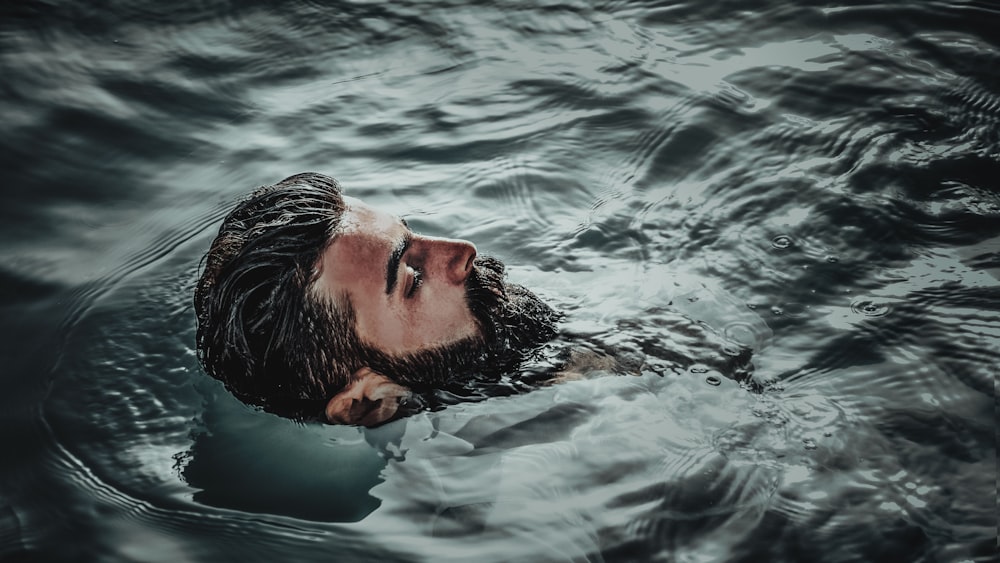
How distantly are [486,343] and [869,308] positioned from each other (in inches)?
69.2

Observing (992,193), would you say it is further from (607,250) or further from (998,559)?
(998,559)

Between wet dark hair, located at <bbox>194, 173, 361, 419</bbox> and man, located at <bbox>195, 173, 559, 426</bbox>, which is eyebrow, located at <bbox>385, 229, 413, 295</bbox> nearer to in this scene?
man, located at <bbox>195, 173, 559, 426</bbox>

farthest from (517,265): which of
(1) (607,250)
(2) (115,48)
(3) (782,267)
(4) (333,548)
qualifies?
(2) (115,48)

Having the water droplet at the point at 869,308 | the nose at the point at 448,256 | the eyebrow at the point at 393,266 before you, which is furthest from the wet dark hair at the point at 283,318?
the water droplet at the point at 869,308

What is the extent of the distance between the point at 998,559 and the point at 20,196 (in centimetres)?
481

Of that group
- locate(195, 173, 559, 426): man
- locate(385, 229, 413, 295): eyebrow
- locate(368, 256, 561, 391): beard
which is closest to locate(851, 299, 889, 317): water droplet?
locate(368, 256, 561, 391): beard

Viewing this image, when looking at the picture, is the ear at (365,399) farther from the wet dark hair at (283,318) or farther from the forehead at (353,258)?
the forehead at (353,258)

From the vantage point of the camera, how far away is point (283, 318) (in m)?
3.31

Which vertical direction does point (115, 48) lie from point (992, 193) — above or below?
above

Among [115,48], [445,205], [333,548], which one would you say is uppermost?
[115,48]

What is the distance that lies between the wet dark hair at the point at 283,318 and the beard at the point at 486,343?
0.59ft

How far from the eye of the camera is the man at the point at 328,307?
10.8ft

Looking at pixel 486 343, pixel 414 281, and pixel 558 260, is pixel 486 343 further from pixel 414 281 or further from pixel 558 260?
pixel 558 260

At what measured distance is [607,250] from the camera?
16.0ft
